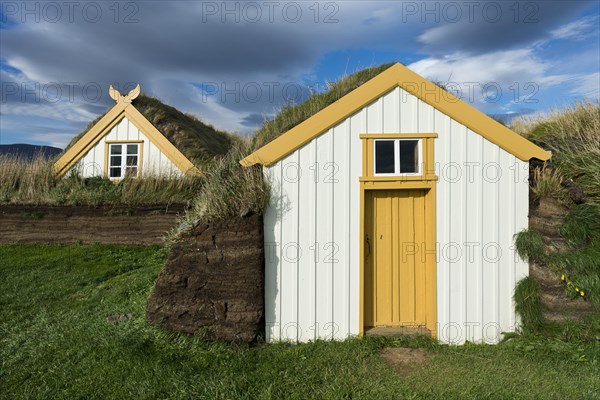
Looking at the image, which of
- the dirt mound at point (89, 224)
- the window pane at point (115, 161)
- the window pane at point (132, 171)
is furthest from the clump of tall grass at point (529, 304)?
the window pane at point (115, 161)

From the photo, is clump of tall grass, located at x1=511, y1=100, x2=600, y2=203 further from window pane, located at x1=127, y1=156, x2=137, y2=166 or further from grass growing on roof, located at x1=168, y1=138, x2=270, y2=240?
window pane, located at x1=127, y1=156, x2=137, y2=166

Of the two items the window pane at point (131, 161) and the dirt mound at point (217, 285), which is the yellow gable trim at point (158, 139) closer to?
the window pane at point (131, 161)

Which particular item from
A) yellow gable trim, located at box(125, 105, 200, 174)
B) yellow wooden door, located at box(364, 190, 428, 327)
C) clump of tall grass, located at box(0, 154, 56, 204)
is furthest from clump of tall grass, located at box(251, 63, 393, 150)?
clump of tall grass, located at box(0, 154, 56, 204)

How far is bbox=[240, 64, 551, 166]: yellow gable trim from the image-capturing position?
6.62m

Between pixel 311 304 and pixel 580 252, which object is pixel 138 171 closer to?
pixel 311 304

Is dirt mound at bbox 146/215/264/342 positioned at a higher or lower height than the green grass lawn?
higher

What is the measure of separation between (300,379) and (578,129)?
29.3 feet

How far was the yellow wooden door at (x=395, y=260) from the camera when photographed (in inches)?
275

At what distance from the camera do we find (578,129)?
383 inches

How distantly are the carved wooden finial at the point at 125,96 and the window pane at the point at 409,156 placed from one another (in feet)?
40.0

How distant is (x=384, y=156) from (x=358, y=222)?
1179 mm

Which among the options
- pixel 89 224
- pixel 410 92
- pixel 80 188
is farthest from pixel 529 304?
pixel 80 188

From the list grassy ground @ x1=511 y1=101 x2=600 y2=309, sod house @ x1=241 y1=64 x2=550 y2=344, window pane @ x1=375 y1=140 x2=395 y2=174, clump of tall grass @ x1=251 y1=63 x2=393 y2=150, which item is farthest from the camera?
clump of tall grass @ x1=251 y1=63 x2=393 y2=150

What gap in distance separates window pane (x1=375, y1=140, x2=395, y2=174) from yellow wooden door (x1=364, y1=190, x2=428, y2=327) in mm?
400
